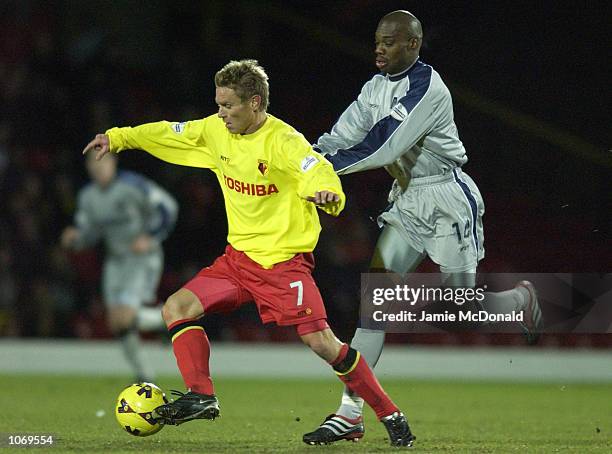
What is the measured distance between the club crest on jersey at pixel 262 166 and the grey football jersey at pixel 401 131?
0.36m

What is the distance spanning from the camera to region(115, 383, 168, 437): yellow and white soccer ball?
5137mm

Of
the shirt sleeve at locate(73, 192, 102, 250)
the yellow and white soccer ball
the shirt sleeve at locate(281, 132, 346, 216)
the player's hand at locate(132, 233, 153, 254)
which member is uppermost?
the shirt sleeve at locate(73, 192, 102, 250)

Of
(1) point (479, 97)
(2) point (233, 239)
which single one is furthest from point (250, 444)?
(1) point (479, 97)

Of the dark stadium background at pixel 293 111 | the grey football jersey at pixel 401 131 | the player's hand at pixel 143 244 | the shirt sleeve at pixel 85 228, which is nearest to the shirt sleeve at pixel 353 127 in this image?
the grey football jersey at pixel 401 131

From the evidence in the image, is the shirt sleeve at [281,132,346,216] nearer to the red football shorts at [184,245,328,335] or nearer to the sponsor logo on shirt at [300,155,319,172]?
the sponsor logo on shirt at [300,155,319,172]

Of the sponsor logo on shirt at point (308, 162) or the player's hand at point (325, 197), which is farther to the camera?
the sponsor logo on shirt at point (308, 162)

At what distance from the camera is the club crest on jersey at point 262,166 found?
16.6 feet

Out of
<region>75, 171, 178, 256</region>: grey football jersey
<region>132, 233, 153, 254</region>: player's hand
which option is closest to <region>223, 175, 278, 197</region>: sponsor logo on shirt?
<region>132, 233, 153, 254</region>: player's hand

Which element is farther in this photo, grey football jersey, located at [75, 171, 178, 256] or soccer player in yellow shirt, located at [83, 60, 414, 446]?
grey football jersey, located at [75, 171, 178, 256]

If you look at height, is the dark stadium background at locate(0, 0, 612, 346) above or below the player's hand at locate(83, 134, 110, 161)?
above

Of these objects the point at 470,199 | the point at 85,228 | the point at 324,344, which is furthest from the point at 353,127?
the point at 85,228

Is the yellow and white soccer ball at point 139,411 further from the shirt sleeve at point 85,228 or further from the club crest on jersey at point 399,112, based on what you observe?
the shirt sleeve at point 85,228

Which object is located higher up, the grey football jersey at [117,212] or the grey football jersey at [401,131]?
the grey football jersey at [117,212]

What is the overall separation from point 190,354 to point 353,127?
1428mm
